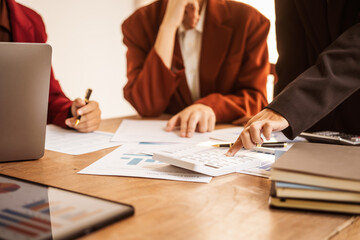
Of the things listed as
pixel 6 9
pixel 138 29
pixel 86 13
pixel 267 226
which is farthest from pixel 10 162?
pixel 86 13

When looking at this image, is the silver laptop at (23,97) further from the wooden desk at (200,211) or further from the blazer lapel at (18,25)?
the blazer lapel at (18,25)

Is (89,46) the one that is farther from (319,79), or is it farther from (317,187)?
(317,187)

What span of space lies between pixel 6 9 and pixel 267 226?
1.13 meters

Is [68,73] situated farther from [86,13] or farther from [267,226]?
[267,226]

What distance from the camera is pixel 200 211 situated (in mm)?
523

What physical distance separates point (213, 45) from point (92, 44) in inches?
80.1

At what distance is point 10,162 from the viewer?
2.58 ft

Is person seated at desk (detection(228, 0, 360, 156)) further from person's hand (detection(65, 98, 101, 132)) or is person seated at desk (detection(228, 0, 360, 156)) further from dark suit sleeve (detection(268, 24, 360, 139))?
person's hand (detection(65, 98, 101, 132))

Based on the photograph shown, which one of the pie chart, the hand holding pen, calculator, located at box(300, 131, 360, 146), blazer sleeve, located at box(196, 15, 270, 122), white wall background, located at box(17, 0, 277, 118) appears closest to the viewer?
the pie chart

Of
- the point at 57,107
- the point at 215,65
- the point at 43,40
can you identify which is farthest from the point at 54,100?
the point at 215,65

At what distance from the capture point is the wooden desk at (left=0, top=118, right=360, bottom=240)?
18.0 inches

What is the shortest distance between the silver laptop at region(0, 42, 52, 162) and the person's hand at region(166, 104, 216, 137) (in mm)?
419

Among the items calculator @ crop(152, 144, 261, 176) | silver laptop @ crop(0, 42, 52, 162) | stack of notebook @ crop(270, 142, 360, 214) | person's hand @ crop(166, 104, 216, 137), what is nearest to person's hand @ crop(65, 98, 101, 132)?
person's hand @ crop(166, 104, 216, 137)

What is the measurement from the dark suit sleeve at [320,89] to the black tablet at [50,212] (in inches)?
14.0
